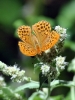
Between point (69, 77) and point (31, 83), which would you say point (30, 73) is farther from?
point (31, 83)

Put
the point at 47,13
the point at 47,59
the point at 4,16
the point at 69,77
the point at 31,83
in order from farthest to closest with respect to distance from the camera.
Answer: the point at 47,13
the point at 4,16
the point at 69,77
the point at 31,83
the point at 47,59

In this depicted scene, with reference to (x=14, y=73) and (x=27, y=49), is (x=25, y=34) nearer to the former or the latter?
(x=27, y=49)

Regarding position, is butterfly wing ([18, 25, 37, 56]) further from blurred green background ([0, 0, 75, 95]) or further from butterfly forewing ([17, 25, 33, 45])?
blurred green background ([0, 0, 75, 95])

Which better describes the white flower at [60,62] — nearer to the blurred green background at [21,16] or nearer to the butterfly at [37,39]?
the butterfly at [37,39]

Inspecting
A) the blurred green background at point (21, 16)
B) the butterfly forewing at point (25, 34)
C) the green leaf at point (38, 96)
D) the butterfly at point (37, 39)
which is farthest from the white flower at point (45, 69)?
the blurred green background at point (21, 16)

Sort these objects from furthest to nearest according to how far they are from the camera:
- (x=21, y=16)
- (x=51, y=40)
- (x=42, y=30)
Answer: (x=21, y=16)
(x=42, y=30)
(x=51, y=40)

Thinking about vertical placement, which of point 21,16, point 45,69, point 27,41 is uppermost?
point 21,16


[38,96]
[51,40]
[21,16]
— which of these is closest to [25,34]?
[51,40]

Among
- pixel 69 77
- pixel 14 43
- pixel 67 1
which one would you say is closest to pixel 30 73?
pixel 69 77
